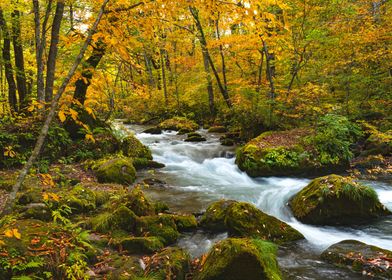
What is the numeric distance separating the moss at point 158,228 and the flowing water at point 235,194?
9.7 inches

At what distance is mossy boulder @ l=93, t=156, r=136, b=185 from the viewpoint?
8.97 m

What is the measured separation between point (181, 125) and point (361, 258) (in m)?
15.7

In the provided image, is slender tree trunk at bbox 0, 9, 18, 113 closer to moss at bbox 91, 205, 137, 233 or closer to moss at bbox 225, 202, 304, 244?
moss at bbox 91, 205, 137, 233

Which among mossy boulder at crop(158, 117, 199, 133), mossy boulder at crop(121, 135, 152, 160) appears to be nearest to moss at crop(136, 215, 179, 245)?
mossy boulder at crop(121, 135, 152, 160)

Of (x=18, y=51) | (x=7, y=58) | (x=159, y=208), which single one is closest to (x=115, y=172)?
(x=159, y=208)

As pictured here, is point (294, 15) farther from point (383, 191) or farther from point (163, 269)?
point (163, 269)

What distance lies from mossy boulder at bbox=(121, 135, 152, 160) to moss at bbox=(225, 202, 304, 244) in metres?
6.41

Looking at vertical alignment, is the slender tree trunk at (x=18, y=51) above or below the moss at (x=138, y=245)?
above

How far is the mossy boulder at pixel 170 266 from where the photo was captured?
4.22 m

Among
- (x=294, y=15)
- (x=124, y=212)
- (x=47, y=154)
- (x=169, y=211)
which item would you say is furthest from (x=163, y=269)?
(x=294, y=15)

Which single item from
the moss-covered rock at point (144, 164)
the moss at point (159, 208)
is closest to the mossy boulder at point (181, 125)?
the moss-covered rock at point (144, 164)

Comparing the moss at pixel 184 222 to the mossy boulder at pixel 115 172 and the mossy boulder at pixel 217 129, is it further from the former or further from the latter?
the mossy boulder at pixel 217 129

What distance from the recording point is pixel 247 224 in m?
5.92

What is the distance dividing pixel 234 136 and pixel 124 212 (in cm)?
1106
